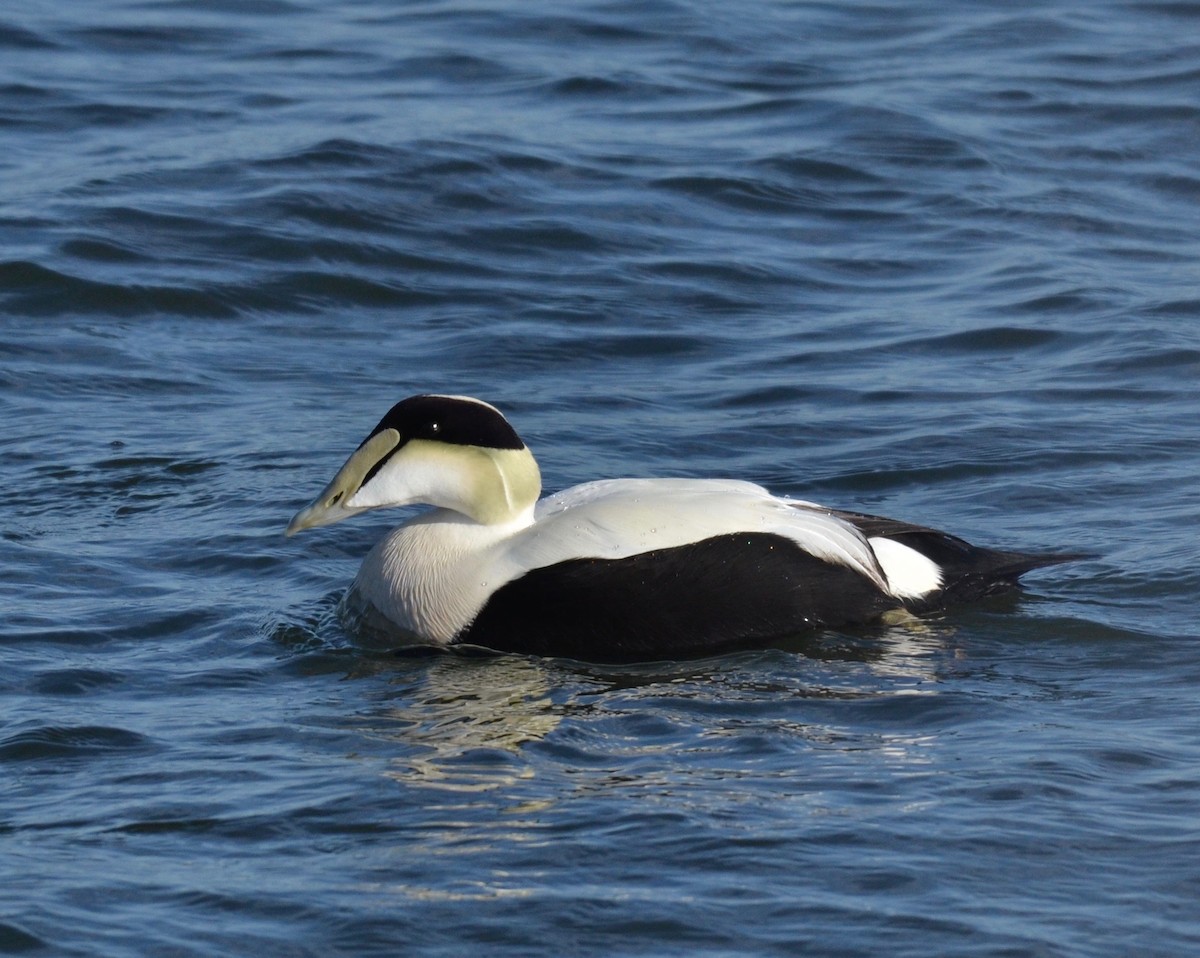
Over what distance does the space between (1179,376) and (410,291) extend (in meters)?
3.35

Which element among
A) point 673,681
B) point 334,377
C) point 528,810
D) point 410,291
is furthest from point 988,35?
point 528,810

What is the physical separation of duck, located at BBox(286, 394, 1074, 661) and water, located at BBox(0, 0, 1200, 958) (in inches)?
4.2

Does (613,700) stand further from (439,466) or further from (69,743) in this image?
(69,743)

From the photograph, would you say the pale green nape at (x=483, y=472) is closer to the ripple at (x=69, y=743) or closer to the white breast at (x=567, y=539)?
the white breast at (x=567, y=539)

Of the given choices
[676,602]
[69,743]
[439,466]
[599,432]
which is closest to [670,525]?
[676,602]

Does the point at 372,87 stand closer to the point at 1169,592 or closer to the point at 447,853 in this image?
the point at 1169,592

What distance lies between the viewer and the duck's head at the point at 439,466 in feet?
18.2

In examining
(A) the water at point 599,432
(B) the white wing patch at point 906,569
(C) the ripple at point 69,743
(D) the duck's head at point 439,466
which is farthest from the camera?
(B) the white wing patch at point 906,569

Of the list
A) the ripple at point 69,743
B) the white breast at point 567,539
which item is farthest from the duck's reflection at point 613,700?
the ripple at point 69,743

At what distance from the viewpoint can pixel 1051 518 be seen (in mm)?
6602

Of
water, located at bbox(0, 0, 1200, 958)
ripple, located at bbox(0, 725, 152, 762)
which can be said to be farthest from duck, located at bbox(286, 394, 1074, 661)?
ripple, located at bbox(0, 725, 152, 762)

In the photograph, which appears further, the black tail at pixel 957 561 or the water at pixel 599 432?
the black tail at pixel 957 561

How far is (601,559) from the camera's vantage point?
17.7ft

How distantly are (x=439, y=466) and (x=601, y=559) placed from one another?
0.54 metres
